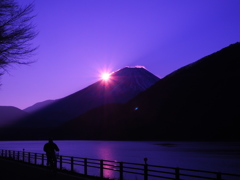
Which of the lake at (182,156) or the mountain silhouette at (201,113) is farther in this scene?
the mountain silhouette at (201,113)

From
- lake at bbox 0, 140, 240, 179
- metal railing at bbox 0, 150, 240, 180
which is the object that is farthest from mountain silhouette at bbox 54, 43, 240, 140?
metal railing at bbox 0, 150, 240, 180

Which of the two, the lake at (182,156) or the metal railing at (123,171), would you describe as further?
the lake at (182,156)

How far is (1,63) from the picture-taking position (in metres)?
13.9

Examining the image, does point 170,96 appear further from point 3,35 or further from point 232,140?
point 3,35

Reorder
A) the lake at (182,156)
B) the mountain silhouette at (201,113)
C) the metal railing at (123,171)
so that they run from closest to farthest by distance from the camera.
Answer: the metal railing at (123,171) < the lake at (182,156) < the mountain silhouette at (201,113)

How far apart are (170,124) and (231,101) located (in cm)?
3154

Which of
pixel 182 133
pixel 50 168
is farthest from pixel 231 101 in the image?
pixel 50 168

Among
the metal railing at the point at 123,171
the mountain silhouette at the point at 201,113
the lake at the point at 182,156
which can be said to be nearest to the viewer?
the metal railing at the point at 123,171

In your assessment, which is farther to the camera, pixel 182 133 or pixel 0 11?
pixel 182 133

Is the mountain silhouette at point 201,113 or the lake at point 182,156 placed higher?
the mountain silhouette at point 201,113

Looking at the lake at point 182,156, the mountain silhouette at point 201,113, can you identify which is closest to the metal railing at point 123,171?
the lake at point 182,156

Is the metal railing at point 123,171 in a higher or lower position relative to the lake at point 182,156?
higher

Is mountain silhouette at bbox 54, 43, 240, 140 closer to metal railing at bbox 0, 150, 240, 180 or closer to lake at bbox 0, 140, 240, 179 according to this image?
lake at bbox 0, 140, 240, 179

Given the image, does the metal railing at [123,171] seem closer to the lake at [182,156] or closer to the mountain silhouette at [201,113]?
the lake at [182,156]
